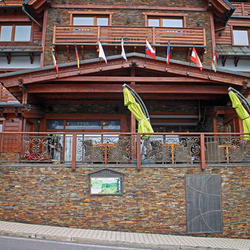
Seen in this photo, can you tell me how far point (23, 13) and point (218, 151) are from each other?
1311 centimetres

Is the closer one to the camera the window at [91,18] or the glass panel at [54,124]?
the glass panel at [54,124]

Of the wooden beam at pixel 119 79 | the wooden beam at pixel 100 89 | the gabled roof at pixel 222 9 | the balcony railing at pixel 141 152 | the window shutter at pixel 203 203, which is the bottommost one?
the window shutter at pixel 203 203

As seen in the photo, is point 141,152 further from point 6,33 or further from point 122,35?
point 6,33

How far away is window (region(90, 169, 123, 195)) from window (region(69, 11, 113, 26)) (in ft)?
30.9

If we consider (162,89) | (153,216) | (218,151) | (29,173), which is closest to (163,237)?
(153,216)

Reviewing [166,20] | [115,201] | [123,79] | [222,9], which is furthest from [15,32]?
[115,201]

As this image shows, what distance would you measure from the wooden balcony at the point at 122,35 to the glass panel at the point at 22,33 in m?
2.55

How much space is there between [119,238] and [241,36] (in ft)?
45.6

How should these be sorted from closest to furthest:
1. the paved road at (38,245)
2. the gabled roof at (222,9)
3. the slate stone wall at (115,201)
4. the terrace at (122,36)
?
the paved road at (38,245), the slate stone wall at (115,201), the terrace at (122,36), the gabled roof at (222,9)

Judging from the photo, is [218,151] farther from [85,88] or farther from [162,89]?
[85,88]

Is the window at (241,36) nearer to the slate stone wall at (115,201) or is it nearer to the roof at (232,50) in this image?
the roof at (232,50)

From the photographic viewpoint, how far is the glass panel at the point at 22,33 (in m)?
16.3

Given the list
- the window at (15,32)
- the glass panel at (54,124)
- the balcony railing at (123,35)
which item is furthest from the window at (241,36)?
the window at (15,32)

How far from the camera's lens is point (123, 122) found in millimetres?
14781
